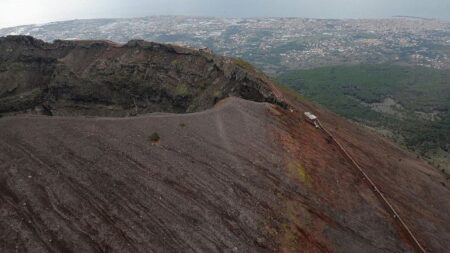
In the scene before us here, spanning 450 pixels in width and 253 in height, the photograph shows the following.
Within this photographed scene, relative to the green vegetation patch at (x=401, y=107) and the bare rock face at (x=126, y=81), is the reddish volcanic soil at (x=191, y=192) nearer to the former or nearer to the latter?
the bare rock face at (x=126, y=81)

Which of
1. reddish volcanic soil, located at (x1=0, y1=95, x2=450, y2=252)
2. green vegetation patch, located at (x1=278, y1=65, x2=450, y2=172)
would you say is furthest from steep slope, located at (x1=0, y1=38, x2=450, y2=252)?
green vegetation patch, located at (x1=278, y1=65, x2=450, y2=172)

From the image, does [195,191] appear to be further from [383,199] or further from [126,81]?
[126,81]

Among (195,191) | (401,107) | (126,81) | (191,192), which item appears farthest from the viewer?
(401,107)

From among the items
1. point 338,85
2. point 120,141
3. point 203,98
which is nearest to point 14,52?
point 203,98

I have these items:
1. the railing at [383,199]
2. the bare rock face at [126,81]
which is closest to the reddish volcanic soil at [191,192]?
the railing at [383,199]

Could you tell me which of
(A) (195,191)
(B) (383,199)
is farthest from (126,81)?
(B) (383,199)
